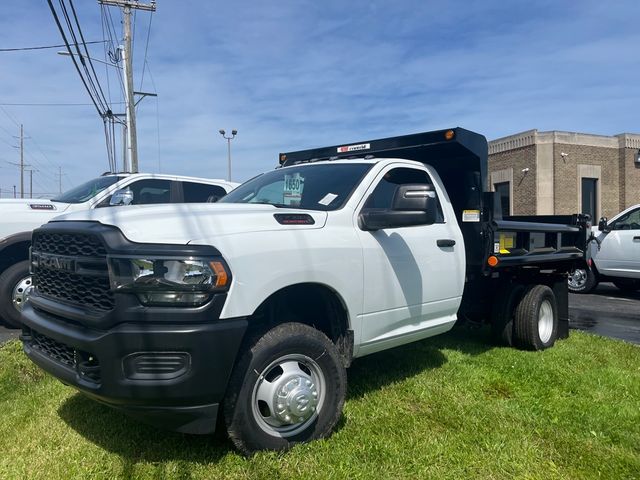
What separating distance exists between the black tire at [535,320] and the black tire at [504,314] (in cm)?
6

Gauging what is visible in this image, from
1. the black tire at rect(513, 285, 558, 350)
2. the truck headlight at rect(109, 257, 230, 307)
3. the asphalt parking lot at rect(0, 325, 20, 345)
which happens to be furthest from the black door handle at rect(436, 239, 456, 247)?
the asphalt parking lot at rect(0, 325, 20, 345)

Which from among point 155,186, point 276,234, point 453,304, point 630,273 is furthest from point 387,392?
point 630,273

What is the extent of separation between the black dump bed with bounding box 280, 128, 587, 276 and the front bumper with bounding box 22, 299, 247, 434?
3.09 metres

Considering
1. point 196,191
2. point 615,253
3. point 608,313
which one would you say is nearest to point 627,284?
point 615,253

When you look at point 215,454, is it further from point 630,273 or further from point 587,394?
point 630,273

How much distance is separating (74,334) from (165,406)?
2.15 ft

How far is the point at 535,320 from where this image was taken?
6.08 m

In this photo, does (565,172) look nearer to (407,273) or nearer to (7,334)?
(407,273)

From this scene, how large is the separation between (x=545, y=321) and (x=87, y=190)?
6.48 meters

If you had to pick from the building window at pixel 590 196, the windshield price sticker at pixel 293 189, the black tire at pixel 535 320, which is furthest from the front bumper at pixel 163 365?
the building window at pixel 590 196

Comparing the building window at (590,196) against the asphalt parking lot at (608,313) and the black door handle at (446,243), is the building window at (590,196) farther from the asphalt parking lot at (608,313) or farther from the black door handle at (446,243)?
the black door handle at (446,243)

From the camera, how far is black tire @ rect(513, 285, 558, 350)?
607 centimetres

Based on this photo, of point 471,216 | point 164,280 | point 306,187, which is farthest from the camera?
point 471,216

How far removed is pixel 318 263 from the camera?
3.56 meters
